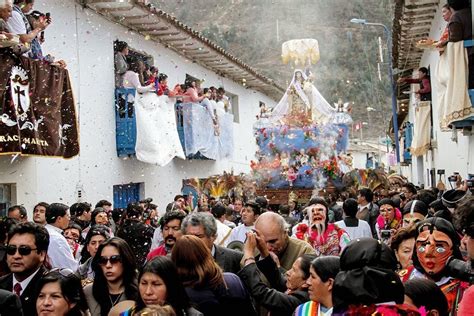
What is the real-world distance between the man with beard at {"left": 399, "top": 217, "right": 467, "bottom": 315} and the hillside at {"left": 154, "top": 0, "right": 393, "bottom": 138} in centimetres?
6859

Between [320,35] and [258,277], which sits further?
[320,35]

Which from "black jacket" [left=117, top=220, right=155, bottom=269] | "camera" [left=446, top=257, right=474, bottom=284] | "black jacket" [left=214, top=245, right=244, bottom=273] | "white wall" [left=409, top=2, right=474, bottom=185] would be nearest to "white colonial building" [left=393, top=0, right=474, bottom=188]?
"white wall" [left=409, top=2, right=474, bottom=185]

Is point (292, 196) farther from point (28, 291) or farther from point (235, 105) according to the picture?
point (28, 291)

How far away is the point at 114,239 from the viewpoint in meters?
5.33

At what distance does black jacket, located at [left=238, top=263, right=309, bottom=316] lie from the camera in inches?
186

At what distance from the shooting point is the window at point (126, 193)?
18031mm

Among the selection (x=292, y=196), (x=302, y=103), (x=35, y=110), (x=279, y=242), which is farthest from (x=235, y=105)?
(x=279, y=242)

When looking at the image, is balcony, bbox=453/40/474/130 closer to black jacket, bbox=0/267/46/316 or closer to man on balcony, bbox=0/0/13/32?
man on balcony, bbox=0/0/13/32

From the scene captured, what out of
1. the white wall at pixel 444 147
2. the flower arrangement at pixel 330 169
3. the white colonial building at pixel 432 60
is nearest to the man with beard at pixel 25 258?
the white colonial building at pixel 432 60

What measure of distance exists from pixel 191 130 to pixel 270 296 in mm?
16458

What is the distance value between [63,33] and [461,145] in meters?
8.57

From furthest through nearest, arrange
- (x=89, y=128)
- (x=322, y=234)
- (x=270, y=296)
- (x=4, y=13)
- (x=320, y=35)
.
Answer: (x=320, y=35) < (x=89, y=128) < (x=4, y=13) < (x=322, y=234) < (x=270, y=296)

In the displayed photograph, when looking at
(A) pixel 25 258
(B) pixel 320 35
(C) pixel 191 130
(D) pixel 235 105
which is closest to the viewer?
(A) pixel 25 258

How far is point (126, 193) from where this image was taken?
61.2 ft
